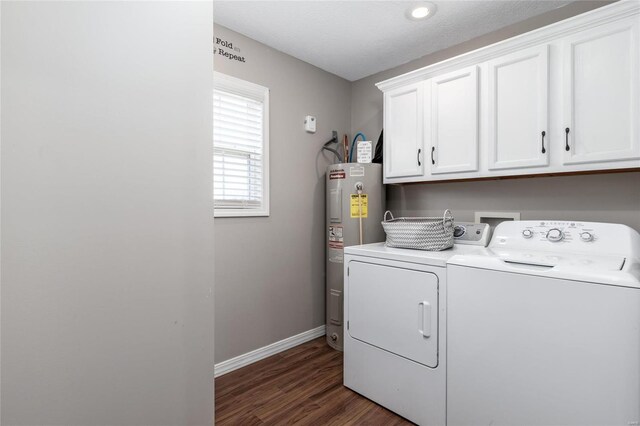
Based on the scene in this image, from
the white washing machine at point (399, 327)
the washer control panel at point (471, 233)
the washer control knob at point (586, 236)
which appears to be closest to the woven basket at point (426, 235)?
the white washing machine at point (399, 327)

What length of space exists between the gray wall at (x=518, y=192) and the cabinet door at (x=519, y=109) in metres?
0.35

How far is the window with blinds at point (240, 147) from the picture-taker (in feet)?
7.63

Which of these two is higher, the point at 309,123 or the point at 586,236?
the point at 309,123

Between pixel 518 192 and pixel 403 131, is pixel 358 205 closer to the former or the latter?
pixel 403 131

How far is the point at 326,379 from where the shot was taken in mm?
2250

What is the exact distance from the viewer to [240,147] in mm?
2447

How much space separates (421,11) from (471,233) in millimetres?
1511

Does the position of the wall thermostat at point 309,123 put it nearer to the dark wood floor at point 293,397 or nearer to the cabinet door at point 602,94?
the cabinet door at point 602,94

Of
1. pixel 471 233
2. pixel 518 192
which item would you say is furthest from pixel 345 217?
pixel 518 192

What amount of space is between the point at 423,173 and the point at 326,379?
64.1 inches

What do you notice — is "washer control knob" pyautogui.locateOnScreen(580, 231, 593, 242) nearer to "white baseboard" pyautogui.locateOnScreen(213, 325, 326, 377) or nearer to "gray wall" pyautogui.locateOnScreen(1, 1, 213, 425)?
"gray wall" pyautogui.locateOnScreen(1, 1, 213, 425)

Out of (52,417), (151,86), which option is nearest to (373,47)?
(151,86)

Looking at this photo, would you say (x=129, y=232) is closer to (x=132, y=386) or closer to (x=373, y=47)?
(x=132, y=386)

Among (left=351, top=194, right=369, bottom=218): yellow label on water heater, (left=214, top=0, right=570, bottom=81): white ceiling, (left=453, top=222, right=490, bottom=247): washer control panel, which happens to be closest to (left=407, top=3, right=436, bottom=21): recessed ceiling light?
(left=214, top=0, right=570, bottom=81): white ceiling
